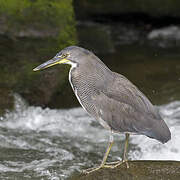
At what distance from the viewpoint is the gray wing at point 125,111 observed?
4.88 meters

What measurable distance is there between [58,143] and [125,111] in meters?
2.14

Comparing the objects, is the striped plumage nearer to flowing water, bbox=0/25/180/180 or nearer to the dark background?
flowing water, bbox=0/25/180/180

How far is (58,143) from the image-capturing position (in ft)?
22.5

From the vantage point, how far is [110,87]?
4.92 meters

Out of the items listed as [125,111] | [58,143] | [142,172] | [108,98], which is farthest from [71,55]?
[58,143]

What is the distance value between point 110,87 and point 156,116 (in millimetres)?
541

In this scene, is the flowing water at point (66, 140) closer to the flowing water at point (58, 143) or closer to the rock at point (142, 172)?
the flowing water at point (58, 143)

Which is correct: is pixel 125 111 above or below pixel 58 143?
above

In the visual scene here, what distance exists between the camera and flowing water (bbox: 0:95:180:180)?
5.95m

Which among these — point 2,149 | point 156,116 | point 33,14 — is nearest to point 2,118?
point 2,149

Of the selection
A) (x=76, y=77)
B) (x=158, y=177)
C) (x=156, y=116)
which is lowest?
(x=158, y=177)

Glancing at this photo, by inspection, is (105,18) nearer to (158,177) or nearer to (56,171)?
(56,171)

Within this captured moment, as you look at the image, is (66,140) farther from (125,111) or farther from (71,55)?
(71,55)

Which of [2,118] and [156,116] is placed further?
[2,118]
